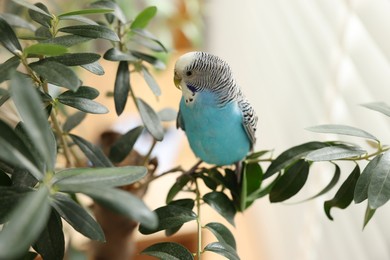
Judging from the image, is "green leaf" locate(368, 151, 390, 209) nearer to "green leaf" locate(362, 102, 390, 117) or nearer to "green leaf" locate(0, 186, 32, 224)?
"green leaf" locate(362, 102, 390, 117)

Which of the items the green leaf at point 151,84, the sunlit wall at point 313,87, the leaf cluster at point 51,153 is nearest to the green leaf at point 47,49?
the leaf cluster at point 51,153

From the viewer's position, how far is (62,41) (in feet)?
1.46

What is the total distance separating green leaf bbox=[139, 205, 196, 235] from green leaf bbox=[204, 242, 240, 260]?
0.13 feet

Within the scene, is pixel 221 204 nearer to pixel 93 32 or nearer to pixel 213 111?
pixel 213 111

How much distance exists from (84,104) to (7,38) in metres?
0.09

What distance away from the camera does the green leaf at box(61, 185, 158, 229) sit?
0.30 m

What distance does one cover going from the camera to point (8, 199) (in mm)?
367

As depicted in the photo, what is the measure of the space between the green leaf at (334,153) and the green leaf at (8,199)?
10.2 inches

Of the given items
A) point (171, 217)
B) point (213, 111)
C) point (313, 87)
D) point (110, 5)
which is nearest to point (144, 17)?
point (110, 5)

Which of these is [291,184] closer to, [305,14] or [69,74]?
[69,74]

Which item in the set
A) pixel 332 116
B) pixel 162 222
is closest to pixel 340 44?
pixel 332 116

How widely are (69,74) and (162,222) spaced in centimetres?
18

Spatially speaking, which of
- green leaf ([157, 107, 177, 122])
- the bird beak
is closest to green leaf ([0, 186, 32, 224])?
the bird beak

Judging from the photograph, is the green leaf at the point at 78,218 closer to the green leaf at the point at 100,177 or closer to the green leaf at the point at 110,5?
the green leaf at the point at 100,177
